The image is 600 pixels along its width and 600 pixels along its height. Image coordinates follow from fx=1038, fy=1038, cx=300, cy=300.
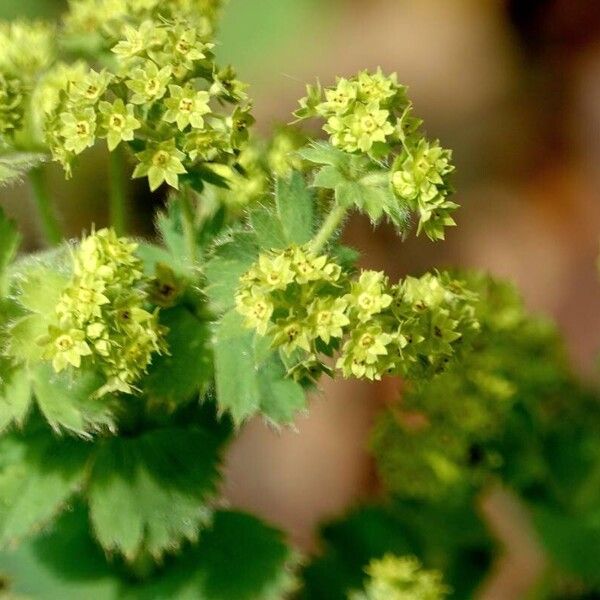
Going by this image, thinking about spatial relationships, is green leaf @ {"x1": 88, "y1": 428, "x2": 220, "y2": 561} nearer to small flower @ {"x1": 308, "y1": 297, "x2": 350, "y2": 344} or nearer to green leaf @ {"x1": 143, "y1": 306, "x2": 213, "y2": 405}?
green leaf @ {"x1": 143, "y1": 306, "x2": 213, "y2": 405}

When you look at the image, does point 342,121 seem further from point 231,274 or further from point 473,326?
point 473,326

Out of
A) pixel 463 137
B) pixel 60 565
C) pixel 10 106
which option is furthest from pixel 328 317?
pixel 463 137

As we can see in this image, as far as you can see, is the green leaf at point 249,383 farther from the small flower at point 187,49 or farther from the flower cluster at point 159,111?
the small flower at point 187,49

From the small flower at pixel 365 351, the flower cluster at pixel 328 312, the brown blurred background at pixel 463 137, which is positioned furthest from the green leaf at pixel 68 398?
the brown blurred background at pixel 463 137

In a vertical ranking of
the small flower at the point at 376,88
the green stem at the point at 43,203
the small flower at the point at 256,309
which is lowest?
the green stem at the point at 43,203

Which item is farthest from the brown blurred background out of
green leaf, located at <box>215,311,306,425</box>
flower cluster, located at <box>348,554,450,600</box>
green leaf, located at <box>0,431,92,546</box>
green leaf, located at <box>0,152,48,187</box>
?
green leaf, located at <box>0,152,48,187</box>

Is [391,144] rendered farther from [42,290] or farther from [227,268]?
[42,290]
